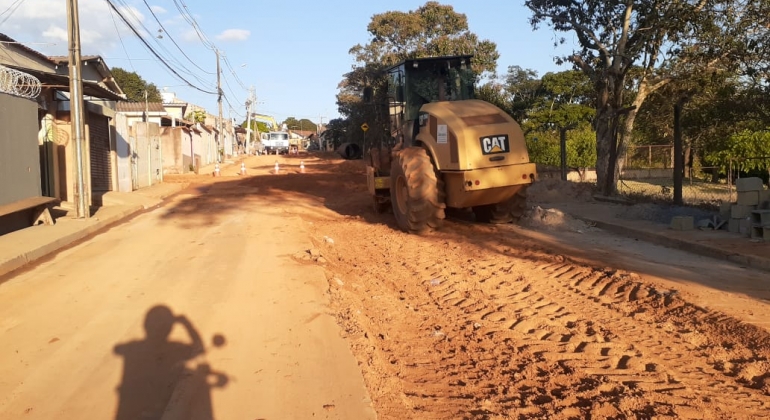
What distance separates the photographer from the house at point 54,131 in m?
12.4

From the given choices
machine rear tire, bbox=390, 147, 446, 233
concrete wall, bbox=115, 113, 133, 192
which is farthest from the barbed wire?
concrete wall, bbox=115, 113, 133, 192

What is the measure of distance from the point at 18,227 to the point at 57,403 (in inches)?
377

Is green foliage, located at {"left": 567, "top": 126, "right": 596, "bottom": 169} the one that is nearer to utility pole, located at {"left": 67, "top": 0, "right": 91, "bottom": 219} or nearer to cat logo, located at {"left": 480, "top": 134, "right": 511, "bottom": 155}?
cat logo, located at {"left": 480, "top": 134, "right": 511, "bottom": 155}

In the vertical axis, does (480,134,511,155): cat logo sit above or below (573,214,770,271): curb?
above

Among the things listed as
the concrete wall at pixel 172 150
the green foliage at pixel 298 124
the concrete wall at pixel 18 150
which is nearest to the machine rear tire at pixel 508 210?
the concrete wall at pixel 18 150

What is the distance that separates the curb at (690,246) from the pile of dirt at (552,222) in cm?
53

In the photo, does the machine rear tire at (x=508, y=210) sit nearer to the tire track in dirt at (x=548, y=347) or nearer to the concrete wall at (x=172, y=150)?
the tire track in dirt at (x=548, y=347)

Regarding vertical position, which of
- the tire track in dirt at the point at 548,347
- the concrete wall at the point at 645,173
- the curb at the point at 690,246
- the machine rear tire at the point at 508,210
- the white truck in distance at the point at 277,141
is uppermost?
the white truck in distance at the point at 277,141

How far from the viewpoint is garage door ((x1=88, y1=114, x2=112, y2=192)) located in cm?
2000

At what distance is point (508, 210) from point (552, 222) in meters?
0.95

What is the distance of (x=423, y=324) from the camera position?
22.7ft

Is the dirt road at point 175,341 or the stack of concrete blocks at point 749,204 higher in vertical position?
the stack of concrete blocks at point 749,204

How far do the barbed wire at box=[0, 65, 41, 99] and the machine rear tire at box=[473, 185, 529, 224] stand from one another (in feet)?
30.6

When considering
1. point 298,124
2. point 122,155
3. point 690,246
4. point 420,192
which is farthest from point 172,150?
point 298,124
